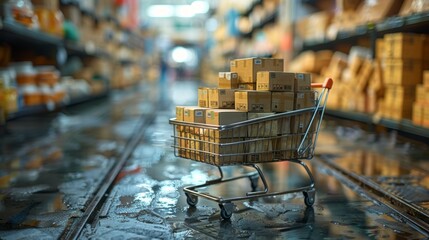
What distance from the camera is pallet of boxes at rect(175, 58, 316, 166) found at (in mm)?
2814

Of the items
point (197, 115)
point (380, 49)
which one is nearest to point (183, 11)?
point (380, 49)

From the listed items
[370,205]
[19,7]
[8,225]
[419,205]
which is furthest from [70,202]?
[19,7]

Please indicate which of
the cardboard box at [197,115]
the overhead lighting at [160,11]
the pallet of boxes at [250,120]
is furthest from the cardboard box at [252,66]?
the overhead lighting at [160,11]

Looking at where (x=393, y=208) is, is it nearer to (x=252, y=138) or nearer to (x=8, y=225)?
(x=252, y=138)

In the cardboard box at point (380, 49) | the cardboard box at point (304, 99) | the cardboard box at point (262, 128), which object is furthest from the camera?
the cardboard box at point (380, 49)

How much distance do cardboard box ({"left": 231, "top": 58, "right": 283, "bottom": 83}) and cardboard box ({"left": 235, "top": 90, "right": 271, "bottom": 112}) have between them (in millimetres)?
212

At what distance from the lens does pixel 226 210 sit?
2.75 m

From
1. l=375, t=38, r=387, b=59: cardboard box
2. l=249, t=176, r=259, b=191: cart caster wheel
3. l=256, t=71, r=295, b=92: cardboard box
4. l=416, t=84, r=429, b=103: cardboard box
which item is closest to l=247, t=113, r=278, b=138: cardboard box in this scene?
l=256, t=71, r=295, b=92: cardboard box

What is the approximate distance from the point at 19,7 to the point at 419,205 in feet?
19.2

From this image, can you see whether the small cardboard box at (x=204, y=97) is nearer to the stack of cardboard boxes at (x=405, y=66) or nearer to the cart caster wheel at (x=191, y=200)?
the cart caster wheel at (x=191, y=200)

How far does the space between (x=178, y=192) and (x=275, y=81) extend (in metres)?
1.10

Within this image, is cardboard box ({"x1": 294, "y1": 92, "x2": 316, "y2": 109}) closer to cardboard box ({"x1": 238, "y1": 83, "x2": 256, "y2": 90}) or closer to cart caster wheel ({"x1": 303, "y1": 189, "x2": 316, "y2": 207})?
cardboard box ({"x1": 238, "y1": 83, "x2": 256, "y2": 90})

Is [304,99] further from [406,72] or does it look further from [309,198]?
[406,72]

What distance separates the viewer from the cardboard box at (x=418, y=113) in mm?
5080
